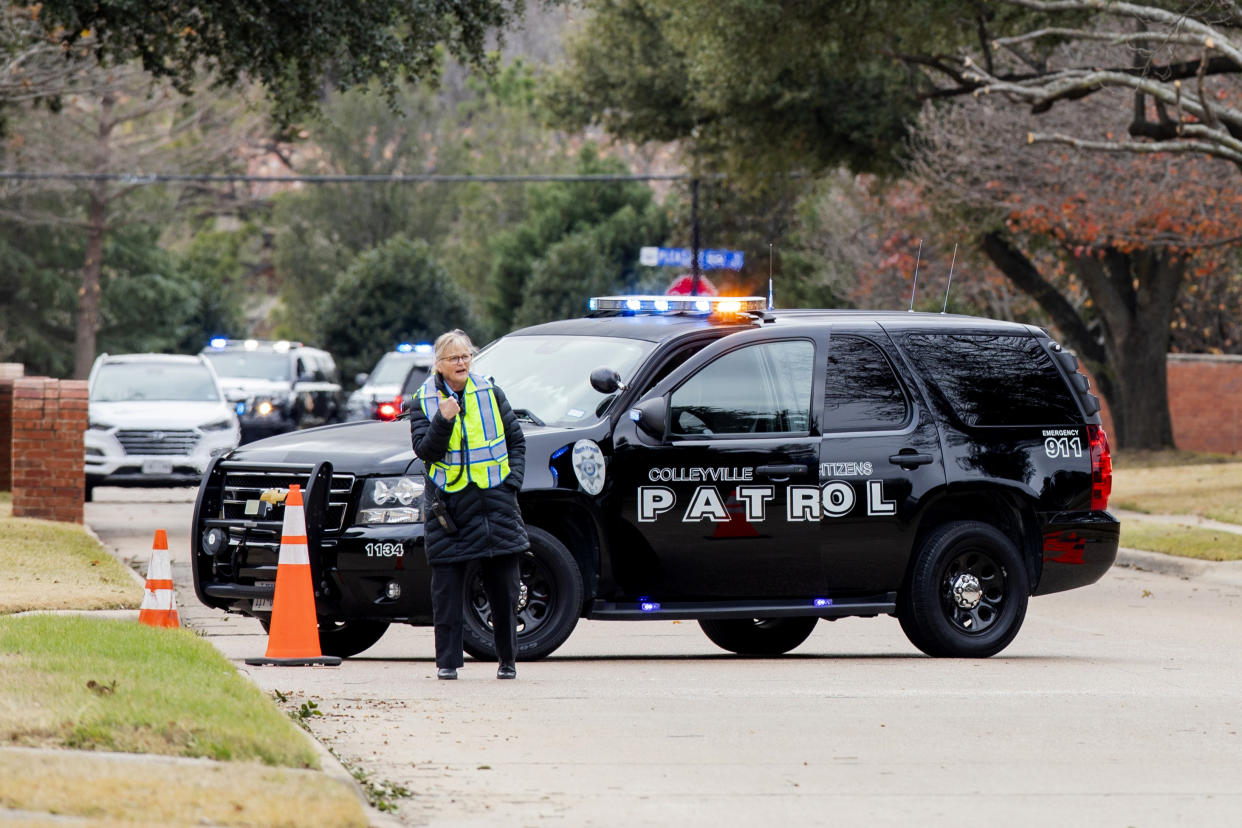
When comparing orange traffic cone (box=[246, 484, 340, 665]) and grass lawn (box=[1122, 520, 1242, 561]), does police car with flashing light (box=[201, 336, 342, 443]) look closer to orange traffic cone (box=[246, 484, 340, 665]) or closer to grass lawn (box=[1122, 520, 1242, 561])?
grass lawn (box=[1122, 520, 1242, 561])

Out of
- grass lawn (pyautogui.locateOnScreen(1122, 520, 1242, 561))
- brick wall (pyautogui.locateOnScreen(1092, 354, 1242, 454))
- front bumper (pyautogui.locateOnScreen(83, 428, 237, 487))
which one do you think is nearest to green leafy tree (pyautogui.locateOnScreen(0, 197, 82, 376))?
brick wall (pyautogui.locateOnScreen(1092, 354, 1242, 454))

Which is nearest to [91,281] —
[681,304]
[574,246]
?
[574,246]

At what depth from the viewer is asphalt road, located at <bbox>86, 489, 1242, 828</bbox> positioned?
23.0 ft

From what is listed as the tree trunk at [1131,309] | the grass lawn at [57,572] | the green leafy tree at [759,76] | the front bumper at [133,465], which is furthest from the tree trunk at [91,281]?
the grass lawn at [57,572]

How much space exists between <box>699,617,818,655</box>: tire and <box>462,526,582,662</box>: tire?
1735 millimetres

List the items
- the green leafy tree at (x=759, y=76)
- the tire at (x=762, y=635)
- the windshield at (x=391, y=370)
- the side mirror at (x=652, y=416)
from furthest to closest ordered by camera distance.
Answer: the windshield at (x=391, y=370)
the green leafy tree at (x=759, y=76)
the tire at (x=762, y=635)
the side mirror at (x=652, y=416)

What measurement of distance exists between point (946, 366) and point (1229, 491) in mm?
15909

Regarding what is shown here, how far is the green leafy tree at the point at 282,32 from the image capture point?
1923 cm

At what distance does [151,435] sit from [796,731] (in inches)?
620

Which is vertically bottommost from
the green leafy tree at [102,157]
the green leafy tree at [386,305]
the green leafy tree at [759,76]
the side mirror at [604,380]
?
the side mirror at [604,380]

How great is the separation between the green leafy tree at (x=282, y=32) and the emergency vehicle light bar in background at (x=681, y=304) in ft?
27.4

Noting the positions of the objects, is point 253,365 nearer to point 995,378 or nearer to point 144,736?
point 995,378

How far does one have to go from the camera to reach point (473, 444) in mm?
9789

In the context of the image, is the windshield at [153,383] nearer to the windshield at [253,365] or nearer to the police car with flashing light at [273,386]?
the police car with flashing light at [273,386]
